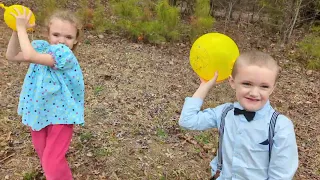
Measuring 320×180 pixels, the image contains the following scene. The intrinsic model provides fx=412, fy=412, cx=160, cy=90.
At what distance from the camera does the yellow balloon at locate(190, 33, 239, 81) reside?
2103 millimetres

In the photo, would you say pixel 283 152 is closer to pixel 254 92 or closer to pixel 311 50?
pixel 254 92

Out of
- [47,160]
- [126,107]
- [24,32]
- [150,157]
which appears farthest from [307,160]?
[24,32]

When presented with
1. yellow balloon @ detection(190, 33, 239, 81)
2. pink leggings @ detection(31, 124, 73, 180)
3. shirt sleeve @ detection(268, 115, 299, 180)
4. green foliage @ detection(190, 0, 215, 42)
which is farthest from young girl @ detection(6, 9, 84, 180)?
green foliage @ detection(190, 0, 215, 42)

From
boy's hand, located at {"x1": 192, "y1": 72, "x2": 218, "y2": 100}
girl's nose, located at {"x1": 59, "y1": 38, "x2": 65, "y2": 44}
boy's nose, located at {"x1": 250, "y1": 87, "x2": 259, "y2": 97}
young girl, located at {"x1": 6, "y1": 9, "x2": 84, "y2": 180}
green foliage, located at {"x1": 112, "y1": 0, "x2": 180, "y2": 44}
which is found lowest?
green foliage, located at {"x1": 112, "y1": 0, "x2": 180, "y2": 44}

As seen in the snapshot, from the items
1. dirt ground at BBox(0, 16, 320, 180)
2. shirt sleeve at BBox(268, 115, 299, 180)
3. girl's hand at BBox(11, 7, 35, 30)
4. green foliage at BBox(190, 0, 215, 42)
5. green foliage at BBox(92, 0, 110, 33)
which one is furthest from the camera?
green foliage at BBox(92, 0, 110, 33)

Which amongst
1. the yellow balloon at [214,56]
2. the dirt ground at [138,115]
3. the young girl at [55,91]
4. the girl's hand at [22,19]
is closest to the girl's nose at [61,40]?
the young girl at [55,91]

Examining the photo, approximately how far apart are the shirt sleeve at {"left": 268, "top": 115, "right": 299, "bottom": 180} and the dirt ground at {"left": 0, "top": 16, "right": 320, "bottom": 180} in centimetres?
154

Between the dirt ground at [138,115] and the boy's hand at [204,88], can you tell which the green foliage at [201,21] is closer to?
the dirt ground at [138,115]

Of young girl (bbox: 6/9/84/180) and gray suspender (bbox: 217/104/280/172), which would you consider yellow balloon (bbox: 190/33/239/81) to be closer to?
gray suspender (bbox: 217/104/280/172)

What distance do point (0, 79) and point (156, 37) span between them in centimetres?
232

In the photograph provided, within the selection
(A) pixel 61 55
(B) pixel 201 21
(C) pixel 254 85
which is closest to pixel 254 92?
(C) pixel 254 85

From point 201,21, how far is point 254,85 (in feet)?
13.5

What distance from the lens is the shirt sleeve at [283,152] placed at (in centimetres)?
185

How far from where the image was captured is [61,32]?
2.51 m
